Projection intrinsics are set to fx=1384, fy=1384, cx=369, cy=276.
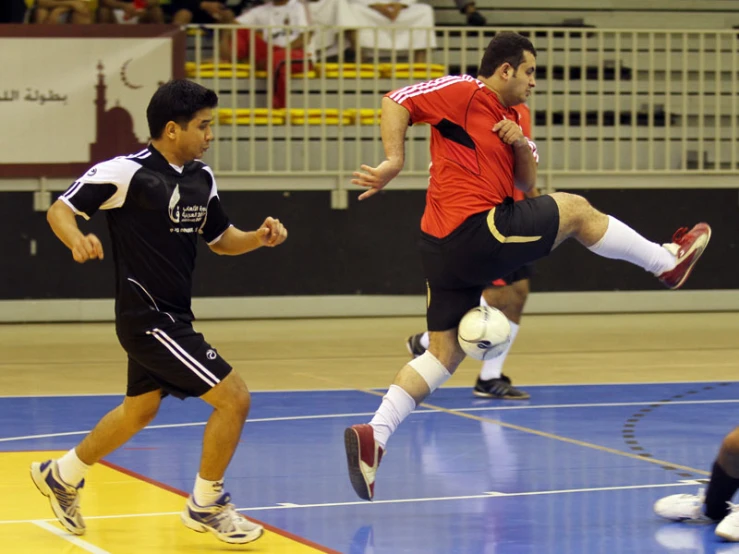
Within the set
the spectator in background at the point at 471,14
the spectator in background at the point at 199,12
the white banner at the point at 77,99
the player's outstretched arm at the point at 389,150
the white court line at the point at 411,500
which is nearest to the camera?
the white court line at the point at 411,500

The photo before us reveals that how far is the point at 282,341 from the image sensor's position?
41.2ft

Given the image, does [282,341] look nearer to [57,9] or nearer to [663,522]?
[57,9]

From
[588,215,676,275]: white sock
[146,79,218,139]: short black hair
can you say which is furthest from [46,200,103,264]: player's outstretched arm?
[588,215,676,275]: white sock

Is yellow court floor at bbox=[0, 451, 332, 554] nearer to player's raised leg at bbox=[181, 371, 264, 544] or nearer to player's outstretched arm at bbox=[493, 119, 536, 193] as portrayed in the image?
player's raised leg at bbox=[181, 371, 264, 544]

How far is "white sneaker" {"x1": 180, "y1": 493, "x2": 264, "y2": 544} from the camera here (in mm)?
5172

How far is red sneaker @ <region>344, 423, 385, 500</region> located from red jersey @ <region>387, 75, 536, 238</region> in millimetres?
1001

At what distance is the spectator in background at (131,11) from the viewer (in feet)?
48.2

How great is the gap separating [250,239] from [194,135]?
0.53 metres

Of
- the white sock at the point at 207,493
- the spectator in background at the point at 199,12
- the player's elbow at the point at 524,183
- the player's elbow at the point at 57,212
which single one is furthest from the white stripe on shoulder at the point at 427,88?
the spectator in background at the point at 199,12

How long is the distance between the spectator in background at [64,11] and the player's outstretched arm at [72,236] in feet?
31.7

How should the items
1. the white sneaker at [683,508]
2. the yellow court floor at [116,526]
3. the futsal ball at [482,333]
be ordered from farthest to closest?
the futsal ball at [482,333] → the white sneaker at [683,508] → the yellow court floor at [116,526]

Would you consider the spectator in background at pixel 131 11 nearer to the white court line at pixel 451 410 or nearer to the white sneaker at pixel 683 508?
the white court line at pixel 451 410

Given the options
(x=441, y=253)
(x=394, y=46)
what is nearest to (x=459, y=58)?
(x=394, y=46)

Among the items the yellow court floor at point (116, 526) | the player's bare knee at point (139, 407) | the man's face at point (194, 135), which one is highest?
the man's face at point (194, 135)
